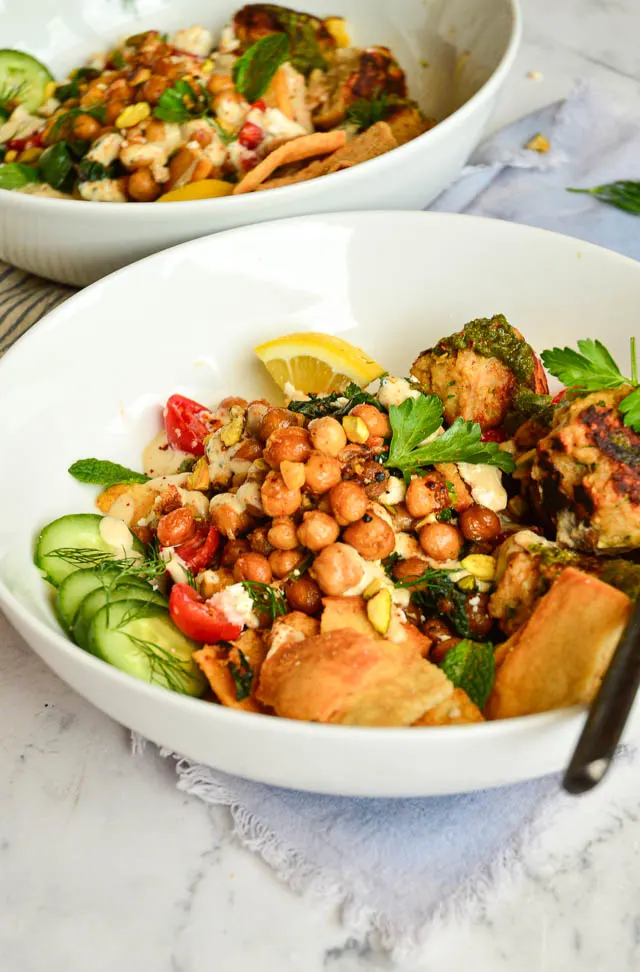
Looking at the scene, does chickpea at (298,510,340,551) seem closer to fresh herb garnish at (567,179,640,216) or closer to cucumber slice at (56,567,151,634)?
cucumber slice at (56,567,151,634)

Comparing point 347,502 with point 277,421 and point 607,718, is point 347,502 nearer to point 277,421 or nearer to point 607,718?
point 277,421

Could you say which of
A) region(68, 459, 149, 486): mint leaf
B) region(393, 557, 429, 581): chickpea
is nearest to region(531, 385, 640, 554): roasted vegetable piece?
region(393, 557, 429, 581): chickpea

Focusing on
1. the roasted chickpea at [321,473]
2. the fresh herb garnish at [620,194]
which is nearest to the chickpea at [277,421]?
the roasted chickpea at [321,473]

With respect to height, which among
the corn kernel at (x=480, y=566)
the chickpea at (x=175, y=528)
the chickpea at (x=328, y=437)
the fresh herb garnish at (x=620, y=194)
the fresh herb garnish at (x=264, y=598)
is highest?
the chickpea at (x=328, y=437)

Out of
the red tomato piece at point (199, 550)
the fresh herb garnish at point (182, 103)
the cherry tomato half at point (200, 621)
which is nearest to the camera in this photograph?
the cherry tomato half at point (200, 621)

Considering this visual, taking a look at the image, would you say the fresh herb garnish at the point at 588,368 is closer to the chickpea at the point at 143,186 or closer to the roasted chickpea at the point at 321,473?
the roasted chickpea at the point at 321,473

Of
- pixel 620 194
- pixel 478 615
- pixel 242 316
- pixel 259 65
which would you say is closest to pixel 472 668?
pixel 478 615
